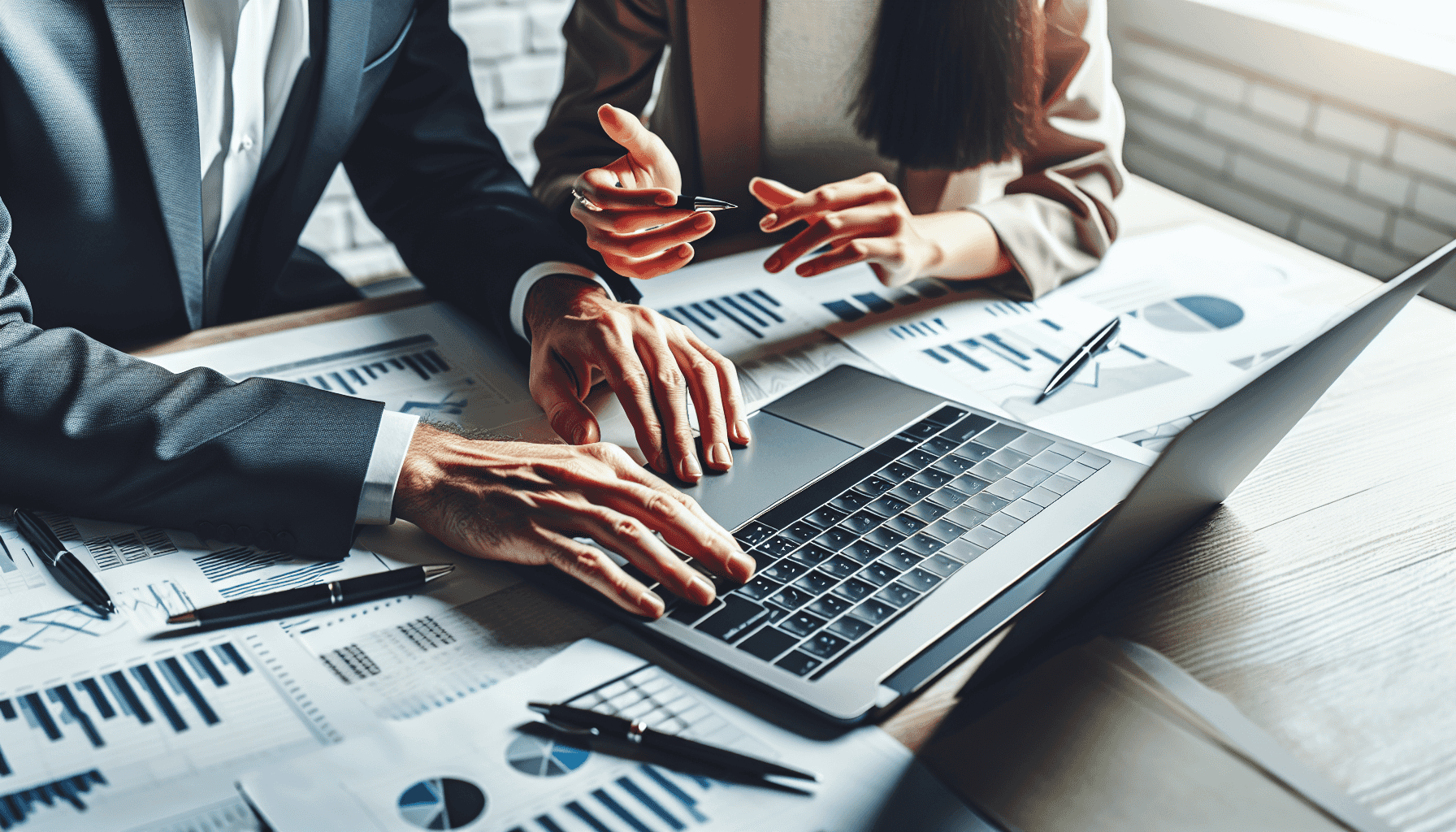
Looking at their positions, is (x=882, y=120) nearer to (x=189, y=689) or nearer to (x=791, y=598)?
(x=791, y=598)

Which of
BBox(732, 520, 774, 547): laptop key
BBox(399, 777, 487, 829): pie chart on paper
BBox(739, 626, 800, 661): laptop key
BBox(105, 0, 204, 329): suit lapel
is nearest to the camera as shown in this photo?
BBox(399, 777, 487, 829): pie chart on paper

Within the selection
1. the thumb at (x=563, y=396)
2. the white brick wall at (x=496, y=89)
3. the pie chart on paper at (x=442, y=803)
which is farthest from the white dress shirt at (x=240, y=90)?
the white brick wall at (x=496, y=89)

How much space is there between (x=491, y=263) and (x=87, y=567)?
0.49 m

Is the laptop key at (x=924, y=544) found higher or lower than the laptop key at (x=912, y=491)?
lower

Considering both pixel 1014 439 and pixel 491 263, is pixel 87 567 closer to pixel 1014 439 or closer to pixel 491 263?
pixel 491 263

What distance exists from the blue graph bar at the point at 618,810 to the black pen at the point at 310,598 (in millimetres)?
222

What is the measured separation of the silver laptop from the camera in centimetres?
60

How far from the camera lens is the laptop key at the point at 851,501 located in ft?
2.46

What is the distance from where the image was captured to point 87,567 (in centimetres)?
68

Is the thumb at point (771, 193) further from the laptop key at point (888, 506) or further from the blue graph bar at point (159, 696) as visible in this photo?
the blue graph bar at point (159, 696)

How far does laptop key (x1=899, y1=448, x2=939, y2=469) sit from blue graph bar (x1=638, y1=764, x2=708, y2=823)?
1.17 ft

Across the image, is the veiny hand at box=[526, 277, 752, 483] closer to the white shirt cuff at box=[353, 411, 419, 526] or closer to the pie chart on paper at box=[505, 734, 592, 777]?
the white shirt cuff at box=[353, 411, 419, 526]

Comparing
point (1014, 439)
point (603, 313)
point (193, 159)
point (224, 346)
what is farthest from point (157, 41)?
point (1014, 439)

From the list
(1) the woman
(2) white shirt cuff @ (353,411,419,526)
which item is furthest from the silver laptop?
(1) the woman
